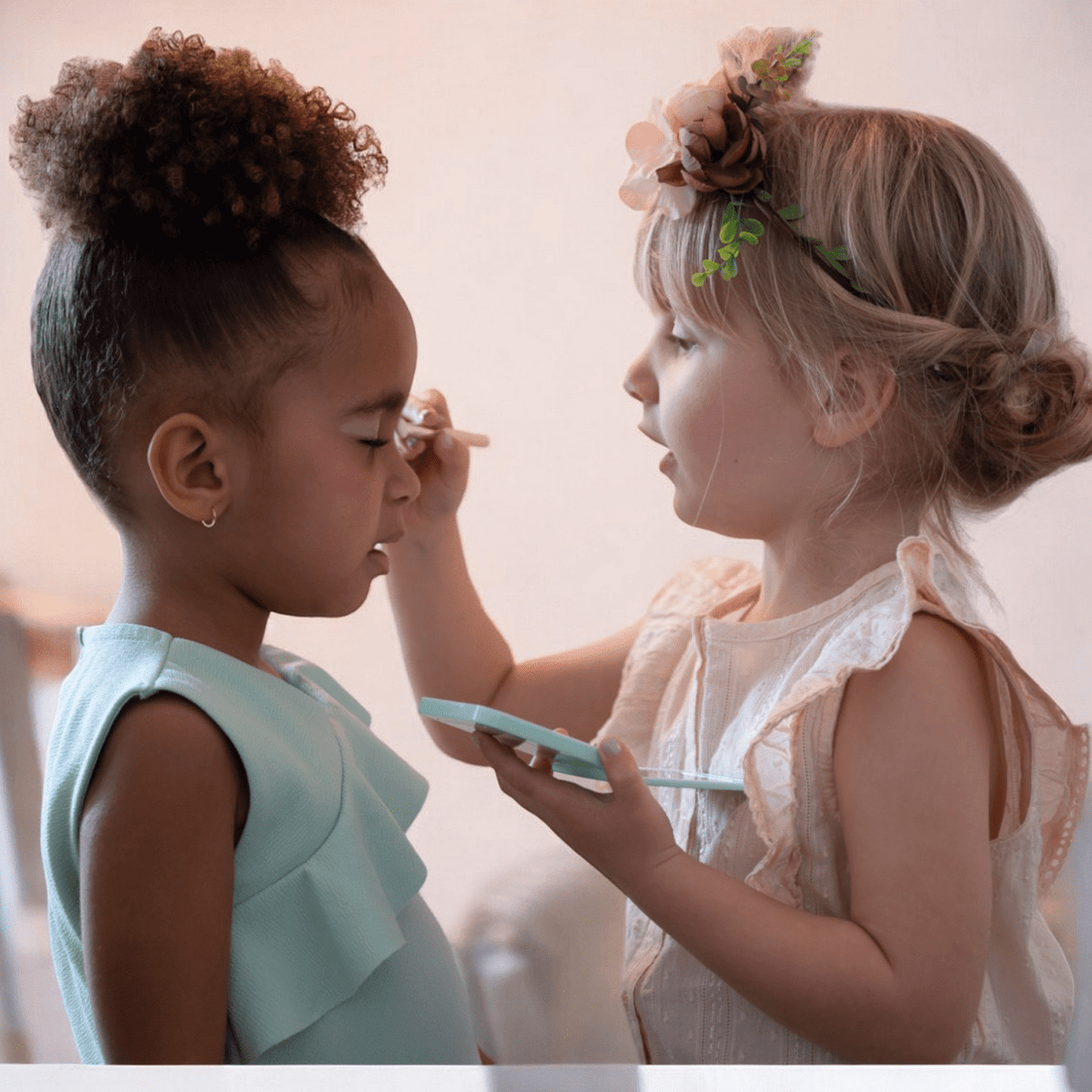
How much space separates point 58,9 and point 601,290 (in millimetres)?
412

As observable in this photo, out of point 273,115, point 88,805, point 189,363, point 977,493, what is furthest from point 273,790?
point 977,493

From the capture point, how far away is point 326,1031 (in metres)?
0.52

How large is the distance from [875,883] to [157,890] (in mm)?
333

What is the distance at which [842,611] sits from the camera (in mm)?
653

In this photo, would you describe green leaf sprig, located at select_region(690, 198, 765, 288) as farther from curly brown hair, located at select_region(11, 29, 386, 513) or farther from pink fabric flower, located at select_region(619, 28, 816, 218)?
curly brown hair, located at select_region(11, 29, 386, 513)

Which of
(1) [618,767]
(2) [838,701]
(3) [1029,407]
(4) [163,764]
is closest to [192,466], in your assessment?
(4) [163,764]

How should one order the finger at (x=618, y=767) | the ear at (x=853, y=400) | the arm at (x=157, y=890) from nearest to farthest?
the arm at (x=157, y=890) → the finger at (x=618, y=767) → the ear at (x=853, y=400)

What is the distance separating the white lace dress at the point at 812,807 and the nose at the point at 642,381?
0.15 metres

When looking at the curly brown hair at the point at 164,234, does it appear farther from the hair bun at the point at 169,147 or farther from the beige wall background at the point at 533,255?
the beige wall background at the point at 533,255

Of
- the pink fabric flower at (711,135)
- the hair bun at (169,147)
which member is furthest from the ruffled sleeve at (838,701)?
the hair bun at (169,147)

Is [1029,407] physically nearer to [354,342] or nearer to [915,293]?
[915,293]

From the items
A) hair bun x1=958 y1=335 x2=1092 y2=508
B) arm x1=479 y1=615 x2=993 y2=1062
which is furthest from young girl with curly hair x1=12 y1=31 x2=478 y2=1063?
hair bun x1=958 y1=335 x2=1092 y2=508

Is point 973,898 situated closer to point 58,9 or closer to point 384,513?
point 384,513

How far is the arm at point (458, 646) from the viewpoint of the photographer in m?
0.86
